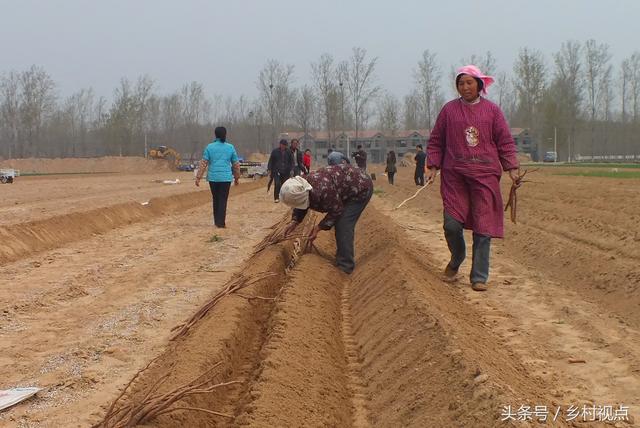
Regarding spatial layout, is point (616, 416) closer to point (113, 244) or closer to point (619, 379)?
point (619, 379)

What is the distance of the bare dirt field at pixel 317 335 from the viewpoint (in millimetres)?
3643

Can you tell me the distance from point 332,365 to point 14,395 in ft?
6.67

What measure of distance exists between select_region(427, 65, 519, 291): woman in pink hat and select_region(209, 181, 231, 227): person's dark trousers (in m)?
5.69

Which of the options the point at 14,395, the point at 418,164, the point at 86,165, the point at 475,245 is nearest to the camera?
the point at 14,395

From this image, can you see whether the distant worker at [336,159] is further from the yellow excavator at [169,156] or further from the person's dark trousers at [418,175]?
the yellow excavator at [169,156]

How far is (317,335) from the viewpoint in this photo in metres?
5.32

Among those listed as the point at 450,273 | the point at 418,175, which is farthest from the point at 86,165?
the point at 450,273

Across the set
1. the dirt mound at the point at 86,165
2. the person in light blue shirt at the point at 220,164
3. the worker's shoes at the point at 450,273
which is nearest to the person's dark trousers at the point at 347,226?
the worker's shoes at the point at 450,273

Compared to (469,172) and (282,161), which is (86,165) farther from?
(469,172)

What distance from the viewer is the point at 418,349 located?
4.39 meters

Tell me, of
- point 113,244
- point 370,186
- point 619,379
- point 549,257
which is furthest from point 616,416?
point 113,244

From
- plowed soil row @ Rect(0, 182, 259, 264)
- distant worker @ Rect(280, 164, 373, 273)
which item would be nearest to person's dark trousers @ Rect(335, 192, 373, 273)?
distant worker @ Rect(280, 164, 373, 273)

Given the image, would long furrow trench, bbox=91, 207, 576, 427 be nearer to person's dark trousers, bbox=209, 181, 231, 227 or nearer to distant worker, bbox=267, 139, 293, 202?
person's dark trousers, bbox=209, 181, 231, 227

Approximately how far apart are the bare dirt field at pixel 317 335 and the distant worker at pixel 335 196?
485 millimetres
